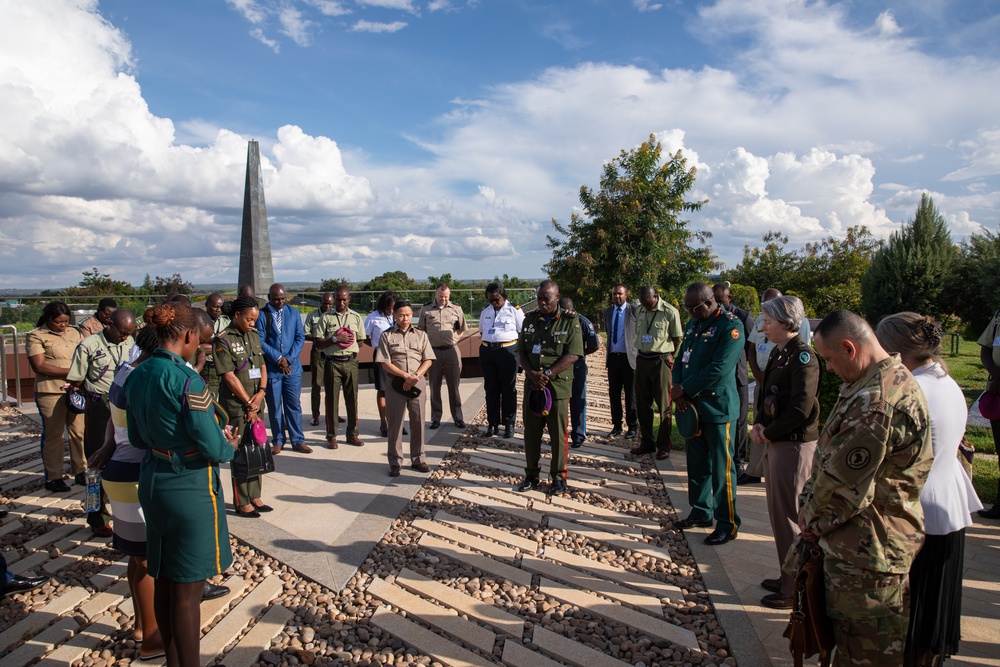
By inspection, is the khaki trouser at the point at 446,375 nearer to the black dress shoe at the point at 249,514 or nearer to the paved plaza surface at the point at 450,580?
the paved plaza surface at the point at 450,580

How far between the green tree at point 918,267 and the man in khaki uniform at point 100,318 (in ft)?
58.8

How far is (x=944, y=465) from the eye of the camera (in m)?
2.53

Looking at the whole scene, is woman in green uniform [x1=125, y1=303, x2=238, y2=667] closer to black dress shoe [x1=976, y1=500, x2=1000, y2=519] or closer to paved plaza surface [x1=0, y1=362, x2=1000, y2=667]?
Result: paved plaza surface [x1=0, y1=362, x2=1000, y2=667]

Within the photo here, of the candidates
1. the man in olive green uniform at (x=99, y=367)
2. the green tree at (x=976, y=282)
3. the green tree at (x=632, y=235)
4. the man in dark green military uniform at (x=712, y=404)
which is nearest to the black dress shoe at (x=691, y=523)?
the man in dark green military uniform at (x=712, y=404)

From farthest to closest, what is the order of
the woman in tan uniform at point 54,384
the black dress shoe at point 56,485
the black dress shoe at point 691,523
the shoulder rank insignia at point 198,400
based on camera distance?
1. the black dress shoe at point 56,485
2. the woman in tan uniform at point 54,384
3. the black dress shoe at point 691,523
4. the shoulder rank insignia at point 198,400

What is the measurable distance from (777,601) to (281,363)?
529cm

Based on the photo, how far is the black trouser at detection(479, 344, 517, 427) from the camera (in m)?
7.57

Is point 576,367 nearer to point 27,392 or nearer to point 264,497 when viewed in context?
point 264,497

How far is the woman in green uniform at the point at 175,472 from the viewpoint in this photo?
2613 mm

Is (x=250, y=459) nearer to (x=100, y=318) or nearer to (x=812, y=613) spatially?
(x=100, y=318)

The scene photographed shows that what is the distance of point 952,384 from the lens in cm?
256

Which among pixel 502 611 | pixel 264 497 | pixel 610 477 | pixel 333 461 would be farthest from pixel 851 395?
pixel 333 461

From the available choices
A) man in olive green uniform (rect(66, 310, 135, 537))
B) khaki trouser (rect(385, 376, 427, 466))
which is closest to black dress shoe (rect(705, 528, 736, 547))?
khaki trouser (rect(385, 376, 427, 466))

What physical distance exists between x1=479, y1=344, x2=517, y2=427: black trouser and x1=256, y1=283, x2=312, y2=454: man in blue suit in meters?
2.30
